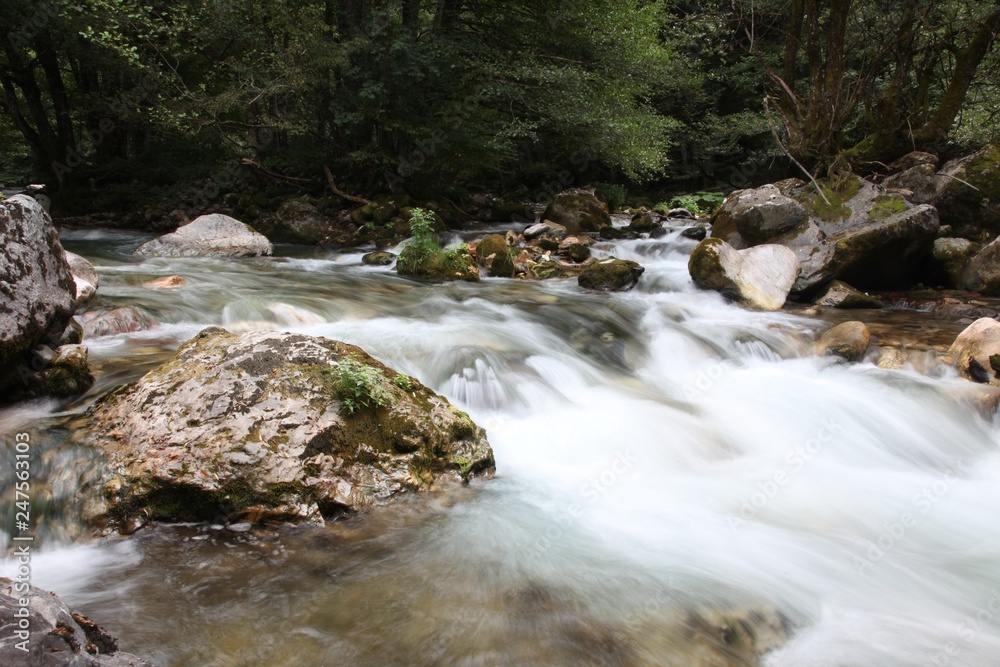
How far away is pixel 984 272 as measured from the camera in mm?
8930

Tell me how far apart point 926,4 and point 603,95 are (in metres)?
6.36

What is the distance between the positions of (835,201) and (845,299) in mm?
2298

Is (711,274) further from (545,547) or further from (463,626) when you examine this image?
(463,626)

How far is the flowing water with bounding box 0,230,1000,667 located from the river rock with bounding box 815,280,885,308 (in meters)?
1.40

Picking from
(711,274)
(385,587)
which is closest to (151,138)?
(711,274)

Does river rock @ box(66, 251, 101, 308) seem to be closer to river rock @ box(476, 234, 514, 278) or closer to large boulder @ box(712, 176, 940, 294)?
river rock @ box(476, 234, 514, 278)

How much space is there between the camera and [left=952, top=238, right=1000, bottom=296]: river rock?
8789mm

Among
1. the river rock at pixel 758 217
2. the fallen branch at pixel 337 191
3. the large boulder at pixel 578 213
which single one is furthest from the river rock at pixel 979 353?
the fallen branch at pixel 337 191

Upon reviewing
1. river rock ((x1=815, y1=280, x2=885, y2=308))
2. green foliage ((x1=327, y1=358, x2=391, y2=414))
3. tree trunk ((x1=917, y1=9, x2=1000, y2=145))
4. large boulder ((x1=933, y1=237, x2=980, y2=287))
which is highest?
tree trunk ((x1=917, y1=9, x2=1000, y2=145))

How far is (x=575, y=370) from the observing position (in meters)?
6.20

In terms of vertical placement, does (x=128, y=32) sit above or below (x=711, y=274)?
above

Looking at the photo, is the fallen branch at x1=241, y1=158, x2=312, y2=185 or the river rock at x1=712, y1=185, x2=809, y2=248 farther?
the fallen branch at x1=241, y1=158, x2=312, y2=185

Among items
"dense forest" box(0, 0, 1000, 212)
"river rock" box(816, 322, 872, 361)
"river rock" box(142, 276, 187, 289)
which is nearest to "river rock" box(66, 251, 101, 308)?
"river rock" box(142, 276, 187, 289)

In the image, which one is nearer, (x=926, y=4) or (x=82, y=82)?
(x=926, y=4)
